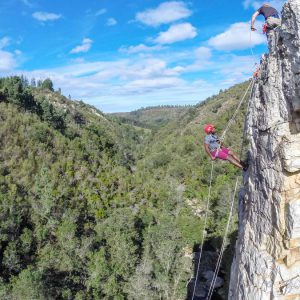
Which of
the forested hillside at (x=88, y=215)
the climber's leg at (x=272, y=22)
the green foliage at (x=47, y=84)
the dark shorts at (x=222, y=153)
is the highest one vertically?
the green foliage at (x=47, y=84)

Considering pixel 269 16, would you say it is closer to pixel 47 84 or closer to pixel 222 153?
pixel 222 153

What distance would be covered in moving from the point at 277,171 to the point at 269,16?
4.32 metres

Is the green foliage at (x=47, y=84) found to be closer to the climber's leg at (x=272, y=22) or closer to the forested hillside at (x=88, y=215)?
the forested hillside at (x=88, y=215)

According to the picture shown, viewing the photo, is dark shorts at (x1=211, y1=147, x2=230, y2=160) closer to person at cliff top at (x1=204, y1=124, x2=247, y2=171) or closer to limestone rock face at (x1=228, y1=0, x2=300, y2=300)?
person at cliff top at (x1=204, y1=124, x2=247, y2=171)

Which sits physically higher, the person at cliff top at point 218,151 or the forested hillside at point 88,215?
the person at cliff top at point 218,151

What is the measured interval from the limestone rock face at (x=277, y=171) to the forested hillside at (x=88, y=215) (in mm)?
16680

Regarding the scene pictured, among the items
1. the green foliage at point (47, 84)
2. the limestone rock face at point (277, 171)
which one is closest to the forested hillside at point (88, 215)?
the limestone rock face at point (277, 171)

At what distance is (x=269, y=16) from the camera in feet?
27.6

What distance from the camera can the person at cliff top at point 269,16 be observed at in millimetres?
8016

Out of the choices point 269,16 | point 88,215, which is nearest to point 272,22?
point 269,16

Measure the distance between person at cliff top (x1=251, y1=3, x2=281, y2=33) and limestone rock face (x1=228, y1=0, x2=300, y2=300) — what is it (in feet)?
2.02

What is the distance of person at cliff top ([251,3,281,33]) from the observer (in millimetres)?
8016

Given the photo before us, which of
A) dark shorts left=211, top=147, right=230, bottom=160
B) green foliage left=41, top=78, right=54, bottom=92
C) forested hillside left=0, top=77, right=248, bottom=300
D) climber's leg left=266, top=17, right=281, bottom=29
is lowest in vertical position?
forested hillside left=0, top=77, right=248, bottom=300

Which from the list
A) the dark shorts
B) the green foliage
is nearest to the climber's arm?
the dark shorts
